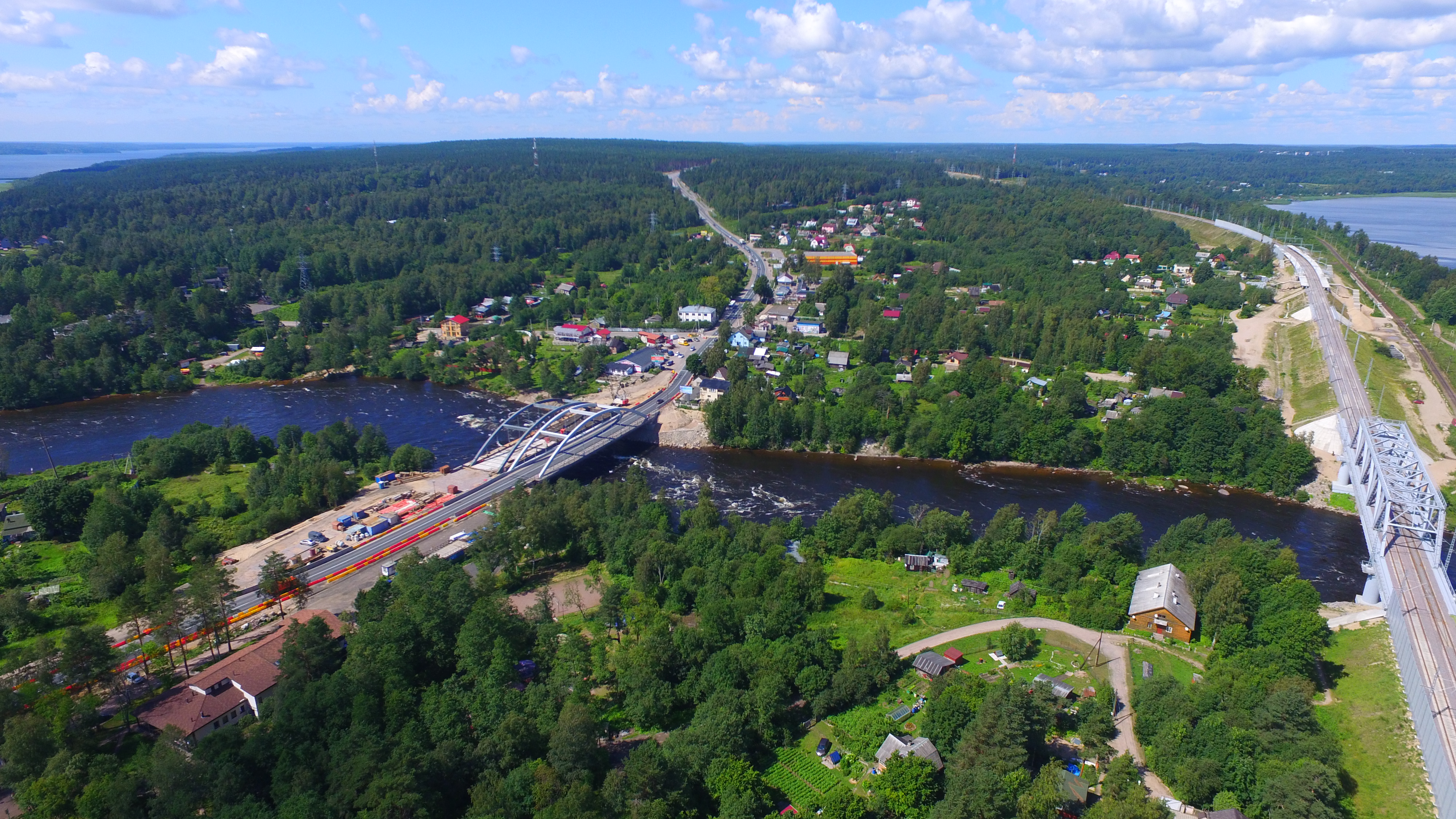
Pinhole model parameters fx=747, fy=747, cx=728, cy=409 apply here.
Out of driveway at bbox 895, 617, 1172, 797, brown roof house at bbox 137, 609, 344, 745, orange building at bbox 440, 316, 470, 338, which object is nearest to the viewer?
driveway at bbox 895, 617, 1172, 797

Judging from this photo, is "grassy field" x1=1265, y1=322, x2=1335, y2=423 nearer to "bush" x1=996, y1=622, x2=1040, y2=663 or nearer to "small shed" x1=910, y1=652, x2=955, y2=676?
"bush" x1=996, y1=622, x2=1040, y2=663

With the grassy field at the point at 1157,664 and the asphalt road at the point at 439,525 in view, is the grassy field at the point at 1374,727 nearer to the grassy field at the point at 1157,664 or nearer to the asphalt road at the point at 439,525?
the grassy field at the point at 1157,664

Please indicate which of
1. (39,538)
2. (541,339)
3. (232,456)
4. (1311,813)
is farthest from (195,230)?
(1311,813)

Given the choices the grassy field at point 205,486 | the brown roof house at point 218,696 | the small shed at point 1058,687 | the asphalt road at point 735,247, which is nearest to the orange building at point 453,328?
the asphalt road at point 735,247

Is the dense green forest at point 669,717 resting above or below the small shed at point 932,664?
above

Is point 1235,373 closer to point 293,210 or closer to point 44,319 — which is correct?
point 44,319

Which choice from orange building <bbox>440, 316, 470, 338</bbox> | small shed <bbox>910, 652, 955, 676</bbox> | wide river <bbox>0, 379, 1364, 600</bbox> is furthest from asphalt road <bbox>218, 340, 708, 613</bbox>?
orange building <bbox>440, 316, 470, 338</bbox>

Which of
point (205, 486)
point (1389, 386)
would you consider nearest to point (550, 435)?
point (205, 486)
